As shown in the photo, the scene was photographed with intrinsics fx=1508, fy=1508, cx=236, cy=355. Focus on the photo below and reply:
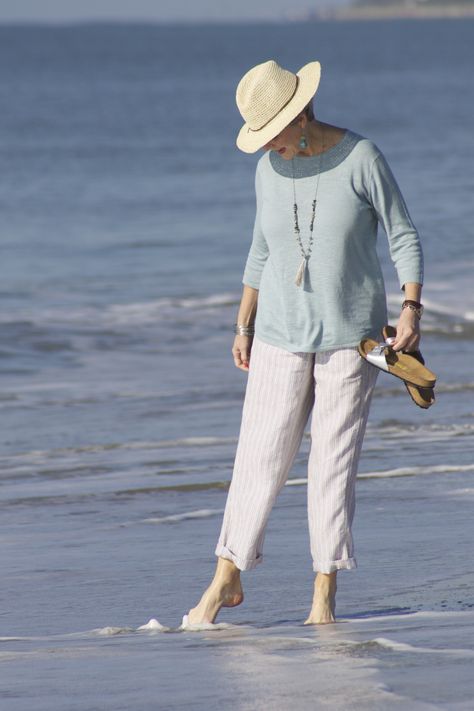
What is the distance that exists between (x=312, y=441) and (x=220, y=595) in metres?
0.56

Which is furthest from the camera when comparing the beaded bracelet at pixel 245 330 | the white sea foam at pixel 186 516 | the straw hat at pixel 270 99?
the white sea foam at pixel 186 516

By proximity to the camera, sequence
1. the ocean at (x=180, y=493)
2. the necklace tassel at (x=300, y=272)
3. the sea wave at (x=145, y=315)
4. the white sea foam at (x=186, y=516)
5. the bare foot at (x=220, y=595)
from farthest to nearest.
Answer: the sea wave at (x=145, y=315), the white sea foam at (x=186, y=516), the bare foot at (x=220, y=595), the necklace tassel at (x=300, y=272), the ocean at (x=180, y=493)

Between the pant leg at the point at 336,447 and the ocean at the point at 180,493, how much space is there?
0.25m

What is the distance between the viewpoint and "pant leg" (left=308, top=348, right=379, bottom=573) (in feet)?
14.3

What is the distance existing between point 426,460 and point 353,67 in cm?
8312

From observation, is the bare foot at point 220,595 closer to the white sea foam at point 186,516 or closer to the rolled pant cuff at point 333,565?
the rolled pant cuff at point 333,565

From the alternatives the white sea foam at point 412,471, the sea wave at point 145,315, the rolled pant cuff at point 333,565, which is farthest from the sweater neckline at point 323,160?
the sea wave at point 145,315

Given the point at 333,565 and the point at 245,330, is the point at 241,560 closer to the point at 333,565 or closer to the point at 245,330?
the point at 333,565

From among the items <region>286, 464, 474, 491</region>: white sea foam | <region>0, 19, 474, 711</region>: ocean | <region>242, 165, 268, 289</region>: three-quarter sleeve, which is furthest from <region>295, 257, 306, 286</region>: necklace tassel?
<region>286, 464, 474, 491</region>: white sea foam

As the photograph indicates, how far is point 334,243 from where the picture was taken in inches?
169

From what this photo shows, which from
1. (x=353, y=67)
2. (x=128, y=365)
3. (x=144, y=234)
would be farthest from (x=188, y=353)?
(x=353, y=67)

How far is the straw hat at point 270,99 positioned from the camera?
4.21m

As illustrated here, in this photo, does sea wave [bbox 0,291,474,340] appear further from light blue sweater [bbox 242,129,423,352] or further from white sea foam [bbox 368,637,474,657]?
white sea foam [bbox 368,637,474,657]

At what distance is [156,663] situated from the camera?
3807 millimetres
